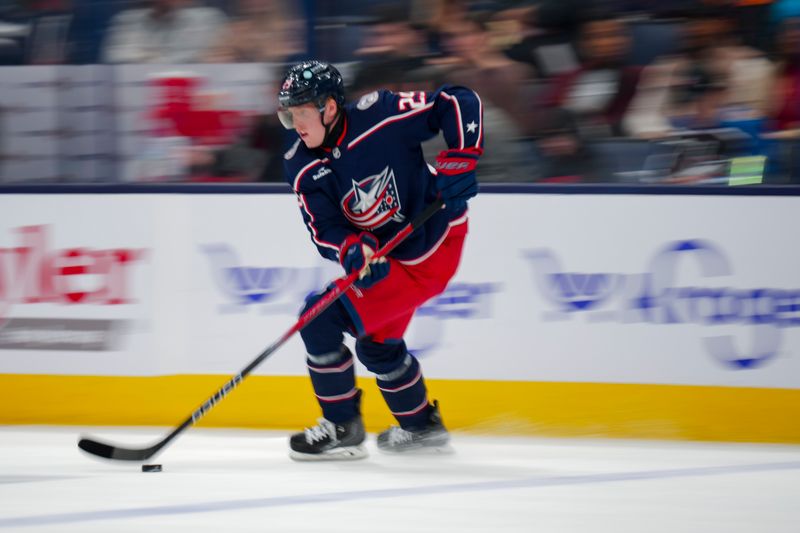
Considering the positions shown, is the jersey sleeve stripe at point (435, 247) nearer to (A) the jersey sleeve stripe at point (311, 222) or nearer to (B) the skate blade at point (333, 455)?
(A) the jersey sleeve stripe at point (311, 222)

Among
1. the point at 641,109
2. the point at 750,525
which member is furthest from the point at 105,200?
the point at 750,525

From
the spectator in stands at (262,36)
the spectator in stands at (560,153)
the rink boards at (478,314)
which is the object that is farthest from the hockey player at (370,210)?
the spectator in stands at (262,36)

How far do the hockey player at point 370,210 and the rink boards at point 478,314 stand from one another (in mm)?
445

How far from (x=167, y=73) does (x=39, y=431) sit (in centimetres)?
143

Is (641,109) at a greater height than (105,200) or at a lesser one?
greater

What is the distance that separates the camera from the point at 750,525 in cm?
279

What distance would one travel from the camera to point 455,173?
11.3 ft

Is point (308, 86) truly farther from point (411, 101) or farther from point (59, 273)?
point (59, 273)

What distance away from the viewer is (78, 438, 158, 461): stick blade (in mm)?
3373

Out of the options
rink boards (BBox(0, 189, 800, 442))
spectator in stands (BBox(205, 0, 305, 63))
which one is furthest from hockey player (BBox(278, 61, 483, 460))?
spectator in stands (BBox(205, 0, 305, 63))

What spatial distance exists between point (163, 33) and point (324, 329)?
1.59 m

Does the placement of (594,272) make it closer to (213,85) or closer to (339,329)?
(339,329)

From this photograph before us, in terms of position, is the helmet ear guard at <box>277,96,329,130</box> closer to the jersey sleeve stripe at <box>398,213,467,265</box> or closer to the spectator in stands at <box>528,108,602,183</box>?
the jersey sleeve stripe at <box>398,213,467,265</box>

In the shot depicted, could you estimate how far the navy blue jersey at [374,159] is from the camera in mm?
3465
